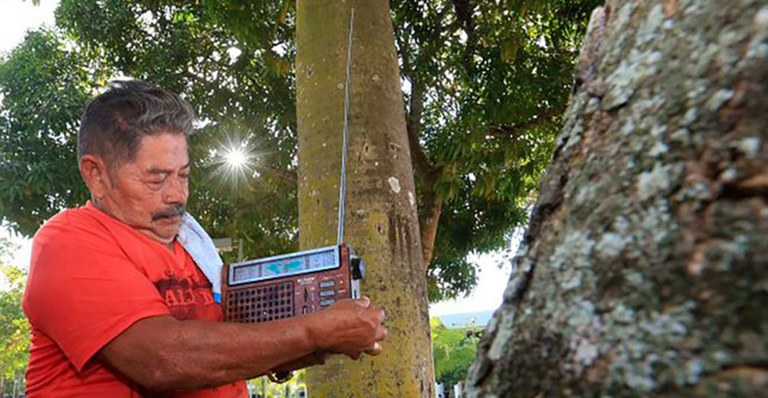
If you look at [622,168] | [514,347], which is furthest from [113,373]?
[622,168]

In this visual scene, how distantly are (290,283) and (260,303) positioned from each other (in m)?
0.11

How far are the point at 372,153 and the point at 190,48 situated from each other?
556cm

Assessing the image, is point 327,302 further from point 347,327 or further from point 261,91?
point 261,91

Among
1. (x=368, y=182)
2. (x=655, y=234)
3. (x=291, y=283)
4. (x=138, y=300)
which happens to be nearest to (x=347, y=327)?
(x=291, y=283)

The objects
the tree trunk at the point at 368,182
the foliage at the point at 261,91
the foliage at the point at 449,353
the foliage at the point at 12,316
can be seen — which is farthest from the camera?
the foliage at the point at 449,353

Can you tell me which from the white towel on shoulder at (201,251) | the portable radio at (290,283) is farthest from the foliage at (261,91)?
the portable radio at (290,283)

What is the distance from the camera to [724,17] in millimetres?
637

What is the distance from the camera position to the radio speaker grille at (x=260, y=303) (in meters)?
1.66

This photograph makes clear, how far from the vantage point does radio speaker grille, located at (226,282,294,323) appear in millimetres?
1664

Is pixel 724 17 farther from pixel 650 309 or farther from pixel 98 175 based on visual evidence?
pixel 98 175

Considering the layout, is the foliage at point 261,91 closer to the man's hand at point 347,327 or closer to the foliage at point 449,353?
the man's hand at point 347,327

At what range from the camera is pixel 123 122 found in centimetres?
169

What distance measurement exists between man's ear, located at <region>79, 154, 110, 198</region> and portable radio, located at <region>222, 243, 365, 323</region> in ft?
1.29

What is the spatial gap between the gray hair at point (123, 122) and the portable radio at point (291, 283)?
1.33 ft
